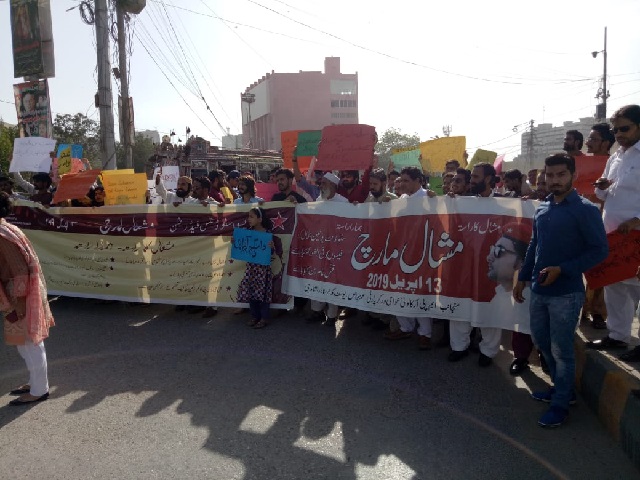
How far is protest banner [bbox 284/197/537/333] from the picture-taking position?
438 cm

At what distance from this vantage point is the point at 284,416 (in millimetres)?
3469

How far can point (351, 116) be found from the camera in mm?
81625

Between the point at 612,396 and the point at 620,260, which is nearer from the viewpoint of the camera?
the point at 612,396

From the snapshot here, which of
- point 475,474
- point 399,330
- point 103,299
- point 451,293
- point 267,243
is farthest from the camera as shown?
point 103,299

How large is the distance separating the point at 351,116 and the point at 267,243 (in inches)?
3110

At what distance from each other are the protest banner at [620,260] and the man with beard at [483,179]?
3.82 ft

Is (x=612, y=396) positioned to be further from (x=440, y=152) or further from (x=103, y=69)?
(x=103, y=69)

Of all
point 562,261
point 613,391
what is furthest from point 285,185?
point 613,391

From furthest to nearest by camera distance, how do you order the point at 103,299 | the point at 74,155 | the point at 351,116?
the point at 351,116, the point at 74,155, the point at 103,299

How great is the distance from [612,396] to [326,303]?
10.5 ft

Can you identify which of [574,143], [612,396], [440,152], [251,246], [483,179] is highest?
[440,152]

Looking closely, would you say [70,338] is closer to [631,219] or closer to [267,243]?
[267,243]

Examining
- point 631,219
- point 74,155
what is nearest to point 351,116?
point 74,155

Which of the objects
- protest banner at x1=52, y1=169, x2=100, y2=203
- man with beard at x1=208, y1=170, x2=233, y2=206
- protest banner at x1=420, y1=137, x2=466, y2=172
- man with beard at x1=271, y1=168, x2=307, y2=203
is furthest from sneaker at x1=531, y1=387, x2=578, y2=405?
protest banner at x1=52, y1=169, x2=100, y2=203
